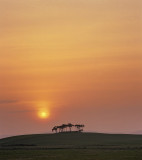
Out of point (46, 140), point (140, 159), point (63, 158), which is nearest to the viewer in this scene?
point (140, 159)

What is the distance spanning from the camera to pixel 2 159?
307 ft

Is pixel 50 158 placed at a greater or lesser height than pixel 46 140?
lesser

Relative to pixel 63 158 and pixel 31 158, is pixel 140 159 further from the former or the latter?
pixel 31 158

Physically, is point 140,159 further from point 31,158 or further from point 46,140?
point 46,140

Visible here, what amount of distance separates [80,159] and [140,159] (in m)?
10.8

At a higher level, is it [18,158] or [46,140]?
[46,140]

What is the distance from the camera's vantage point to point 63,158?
93.6 m

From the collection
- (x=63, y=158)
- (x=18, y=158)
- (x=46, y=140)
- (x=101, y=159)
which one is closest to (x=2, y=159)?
(x=18, y=158)

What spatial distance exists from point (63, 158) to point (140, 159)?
48.5 feet

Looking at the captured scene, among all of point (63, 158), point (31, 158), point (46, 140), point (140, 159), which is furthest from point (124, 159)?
point (46, 140)

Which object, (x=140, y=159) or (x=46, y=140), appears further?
(x=46, y=140)

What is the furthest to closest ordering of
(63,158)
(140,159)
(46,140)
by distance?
(46,140), (63,158), (140,159)

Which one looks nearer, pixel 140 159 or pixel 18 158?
pixel 140 159

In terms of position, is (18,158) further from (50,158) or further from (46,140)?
(46,140)
